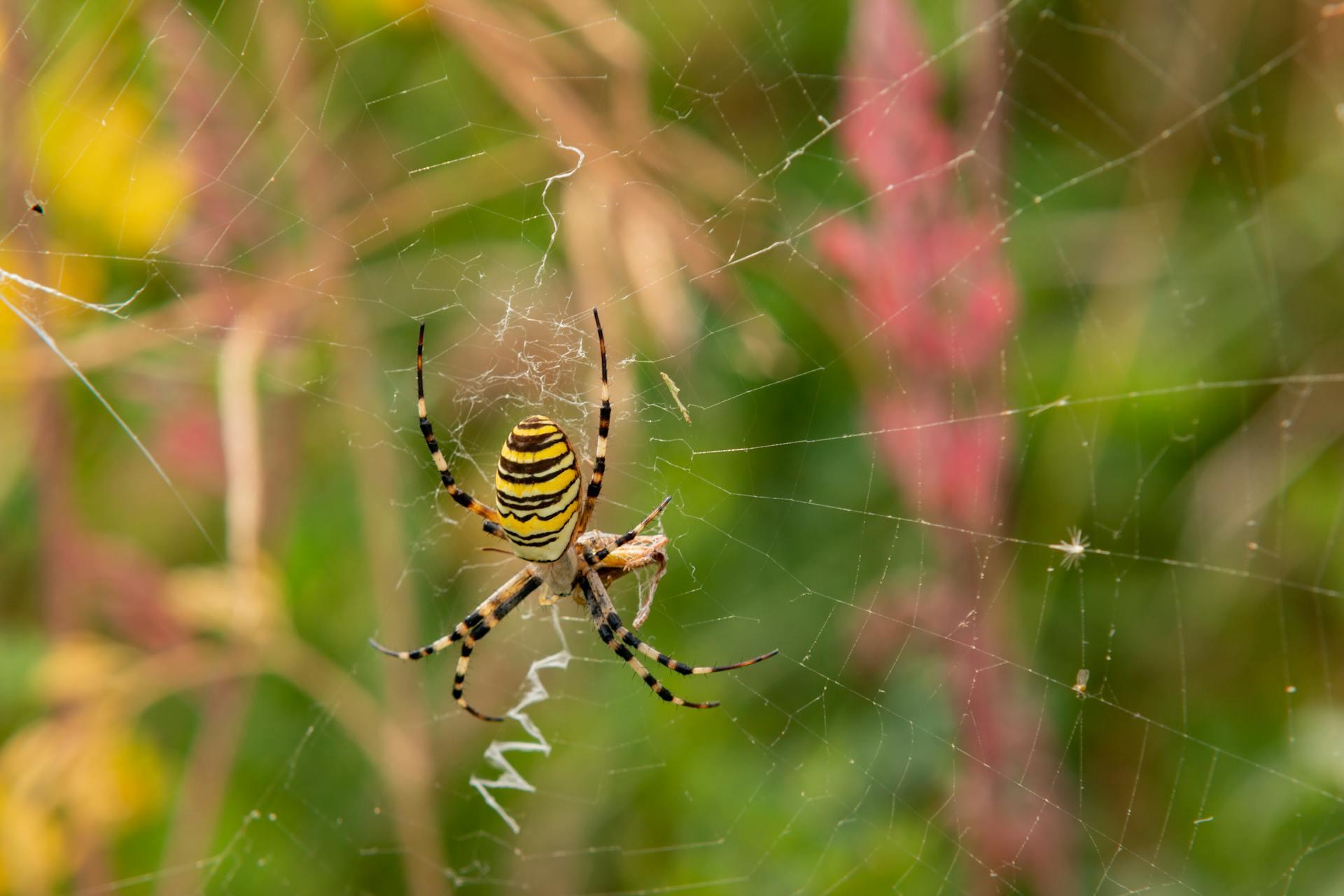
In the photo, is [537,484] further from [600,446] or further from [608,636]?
[608,636]

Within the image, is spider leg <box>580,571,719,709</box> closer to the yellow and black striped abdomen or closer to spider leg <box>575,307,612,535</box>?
spider leg <box>575,307,612,535</box>

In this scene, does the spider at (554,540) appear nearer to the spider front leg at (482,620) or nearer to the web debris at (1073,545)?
the spider front leg at (482,620)

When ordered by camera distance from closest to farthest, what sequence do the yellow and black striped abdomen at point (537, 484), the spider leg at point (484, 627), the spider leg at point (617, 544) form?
the yellow and black striped abdomen at point (537, 484)
the spider leg at point (617, 544)
the spider leg at point (484, 627)

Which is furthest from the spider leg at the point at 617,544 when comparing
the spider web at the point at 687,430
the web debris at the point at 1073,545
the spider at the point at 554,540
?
the web debris at the point at 1073,545

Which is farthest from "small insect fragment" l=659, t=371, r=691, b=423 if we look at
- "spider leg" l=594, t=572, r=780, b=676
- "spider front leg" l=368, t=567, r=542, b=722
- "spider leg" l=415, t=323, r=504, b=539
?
"spider front leg" l=368, t=567, r=542, b=722

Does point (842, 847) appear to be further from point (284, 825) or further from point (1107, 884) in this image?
point (284, 825)
